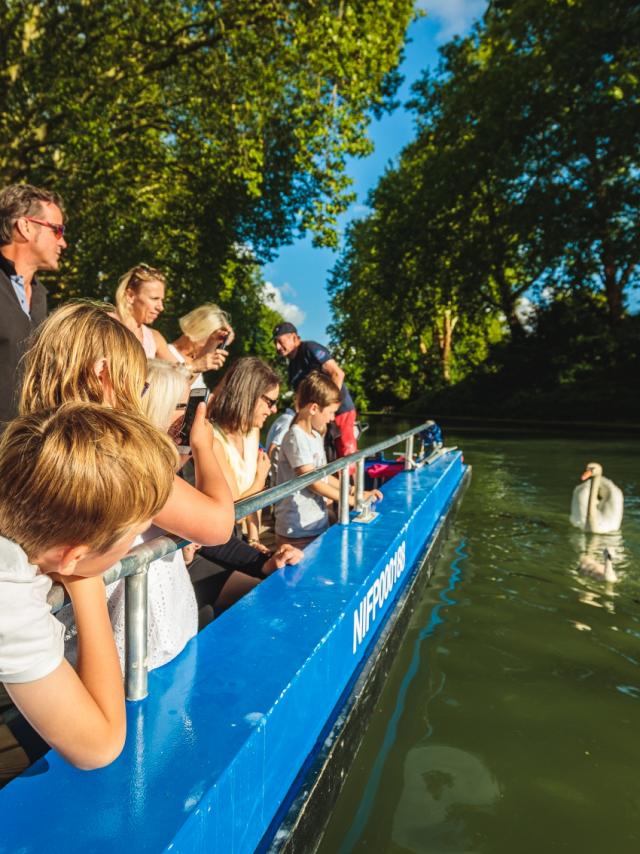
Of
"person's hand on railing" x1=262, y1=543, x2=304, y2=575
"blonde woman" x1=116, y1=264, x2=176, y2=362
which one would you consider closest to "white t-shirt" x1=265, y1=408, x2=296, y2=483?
"blonde woman" x1=116, y1=264, x2=176, y2=362

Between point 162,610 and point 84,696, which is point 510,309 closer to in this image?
point 162,610

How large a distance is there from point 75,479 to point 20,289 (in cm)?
227

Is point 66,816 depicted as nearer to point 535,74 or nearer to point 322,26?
point 322,26

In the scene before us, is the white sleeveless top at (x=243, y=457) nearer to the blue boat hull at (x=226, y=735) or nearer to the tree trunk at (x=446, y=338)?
the blue boat hull at (x=226, y=735)

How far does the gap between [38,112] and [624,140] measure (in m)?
18.2

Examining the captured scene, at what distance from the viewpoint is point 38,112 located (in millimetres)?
12578

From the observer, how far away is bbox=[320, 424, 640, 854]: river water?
2.17 meters

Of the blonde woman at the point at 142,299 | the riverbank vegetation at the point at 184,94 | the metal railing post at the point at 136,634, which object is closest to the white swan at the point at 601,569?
the blonde woman at the point at 142,299

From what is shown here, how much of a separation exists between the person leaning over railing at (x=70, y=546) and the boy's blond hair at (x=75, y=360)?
470mm

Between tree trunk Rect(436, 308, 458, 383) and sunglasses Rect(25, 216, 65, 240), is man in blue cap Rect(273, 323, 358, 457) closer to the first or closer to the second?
sunglasses Rect(25, 216, 65, 240)

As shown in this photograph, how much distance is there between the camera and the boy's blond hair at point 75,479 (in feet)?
3.55

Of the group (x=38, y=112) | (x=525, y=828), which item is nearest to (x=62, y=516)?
(x=525, y=828)

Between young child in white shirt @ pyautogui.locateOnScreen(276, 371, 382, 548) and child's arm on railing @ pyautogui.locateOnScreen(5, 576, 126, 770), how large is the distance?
8.95 ft

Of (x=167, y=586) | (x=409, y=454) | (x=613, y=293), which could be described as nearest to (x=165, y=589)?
(x=167, y=586)
